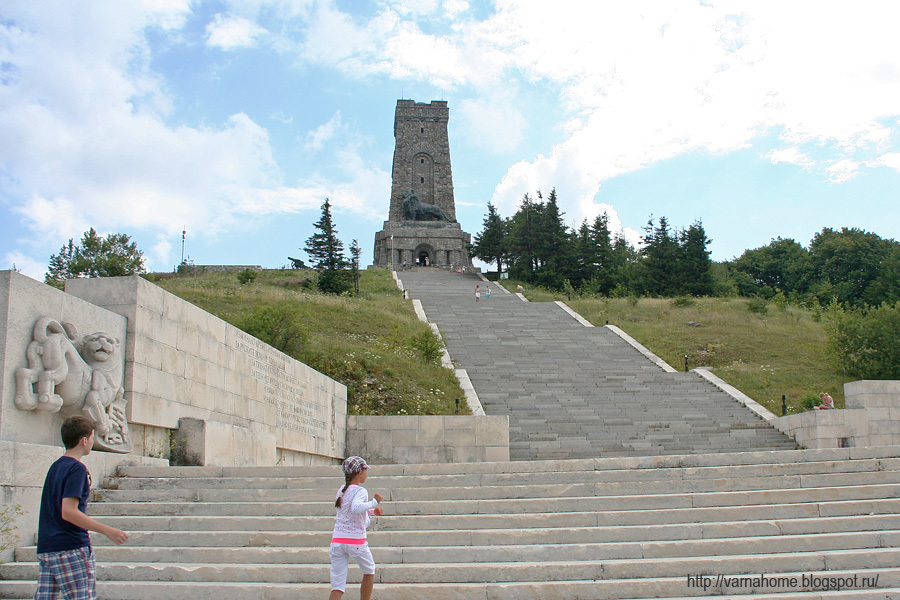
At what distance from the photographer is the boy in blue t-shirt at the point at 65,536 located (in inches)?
150

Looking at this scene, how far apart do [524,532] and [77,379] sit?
431cm

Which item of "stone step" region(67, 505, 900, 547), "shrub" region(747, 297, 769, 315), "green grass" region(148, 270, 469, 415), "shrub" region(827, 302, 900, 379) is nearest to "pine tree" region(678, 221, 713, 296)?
"shrub" region(747, 297, 769, 315)

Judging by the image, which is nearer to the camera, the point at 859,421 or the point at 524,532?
the point at 524,532

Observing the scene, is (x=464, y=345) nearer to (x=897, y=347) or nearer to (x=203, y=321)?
(x=897, y=347)

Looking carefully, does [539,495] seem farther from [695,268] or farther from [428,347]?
[695,268]

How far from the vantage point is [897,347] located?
61.2 ft

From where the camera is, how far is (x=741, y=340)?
23.8 m

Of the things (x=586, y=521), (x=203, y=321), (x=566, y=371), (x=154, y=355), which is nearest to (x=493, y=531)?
(x=586, y=521)

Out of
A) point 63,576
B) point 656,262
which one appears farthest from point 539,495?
point 656,262

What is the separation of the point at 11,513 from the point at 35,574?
1.85 ft

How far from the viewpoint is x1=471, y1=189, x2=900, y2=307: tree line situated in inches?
1576

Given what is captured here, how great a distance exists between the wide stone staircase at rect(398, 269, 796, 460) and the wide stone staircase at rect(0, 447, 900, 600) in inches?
252

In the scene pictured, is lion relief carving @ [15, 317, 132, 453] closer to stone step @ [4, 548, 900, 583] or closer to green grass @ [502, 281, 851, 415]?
stone step @ [4, 548, 900, 583]

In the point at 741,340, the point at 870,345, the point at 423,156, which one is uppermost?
the point at 423,156
